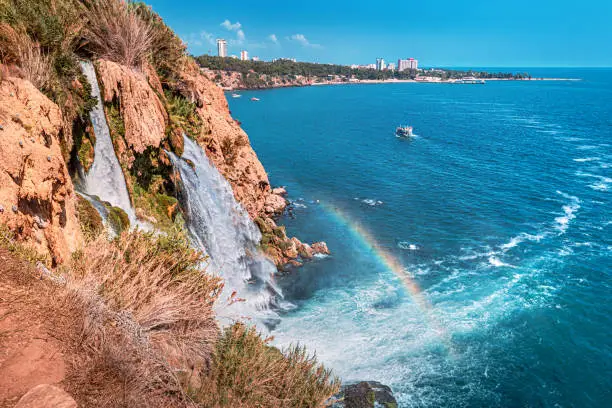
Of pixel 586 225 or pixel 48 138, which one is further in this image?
pixel 586 225

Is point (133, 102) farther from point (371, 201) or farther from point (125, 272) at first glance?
point (371, 201)

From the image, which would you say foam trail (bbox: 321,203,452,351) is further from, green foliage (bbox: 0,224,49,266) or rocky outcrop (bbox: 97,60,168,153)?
green foliage (bbox: 0,224,49,266)

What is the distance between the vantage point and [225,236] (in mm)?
23578

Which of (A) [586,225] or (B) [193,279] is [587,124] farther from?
(B) [193,279]

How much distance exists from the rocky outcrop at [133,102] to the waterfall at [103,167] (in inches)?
19.8

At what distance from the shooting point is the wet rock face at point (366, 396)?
51.9ft

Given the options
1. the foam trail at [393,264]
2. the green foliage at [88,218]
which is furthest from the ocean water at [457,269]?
the green foliage at [88,218]

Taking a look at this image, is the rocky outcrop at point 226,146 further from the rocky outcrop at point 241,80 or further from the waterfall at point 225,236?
the rocky outcrop at point 241,80

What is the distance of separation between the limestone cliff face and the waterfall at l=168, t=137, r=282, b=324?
31.3ft

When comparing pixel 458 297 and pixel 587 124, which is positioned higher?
pixel 587 124

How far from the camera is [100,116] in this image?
52.4ft

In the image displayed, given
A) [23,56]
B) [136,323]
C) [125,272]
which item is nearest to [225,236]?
[23,56]

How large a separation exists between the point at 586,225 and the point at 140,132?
36652mm

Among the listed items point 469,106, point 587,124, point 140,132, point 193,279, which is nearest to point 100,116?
point 140,132
